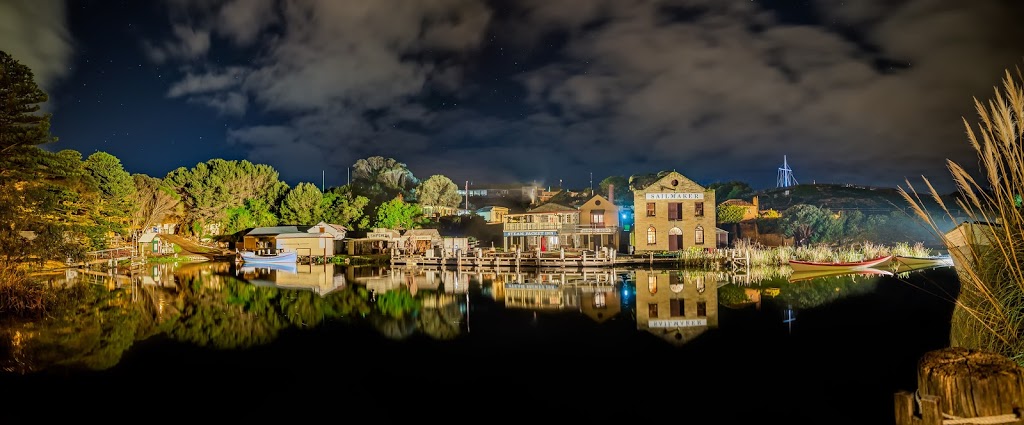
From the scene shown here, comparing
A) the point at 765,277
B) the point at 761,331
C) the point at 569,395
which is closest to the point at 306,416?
the point at 569,395

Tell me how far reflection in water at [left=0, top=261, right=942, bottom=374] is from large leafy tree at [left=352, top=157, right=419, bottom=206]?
196 feet

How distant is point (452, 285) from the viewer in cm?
2891

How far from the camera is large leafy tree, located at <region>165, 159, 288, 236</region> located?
6450 cm

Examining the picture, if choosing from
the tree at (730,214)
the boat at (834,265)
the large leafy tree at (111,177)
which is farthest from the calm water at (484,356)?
the tree at (730,214)

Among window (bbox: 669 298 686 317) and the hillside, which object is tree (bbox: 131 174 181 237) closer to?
window (bbox: 669 298 686 317)

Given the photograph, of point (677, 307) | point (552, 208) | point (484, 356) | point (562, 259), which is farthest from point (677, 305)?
point (552, 208)

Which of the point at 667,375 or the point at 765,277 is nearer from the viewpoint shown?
the point at 667,375

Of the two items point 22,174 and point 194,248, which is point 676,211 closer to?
point 22,174

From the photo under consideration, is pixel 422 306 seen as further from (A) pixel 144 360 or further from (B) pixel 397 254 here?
(B) pixel 397 254

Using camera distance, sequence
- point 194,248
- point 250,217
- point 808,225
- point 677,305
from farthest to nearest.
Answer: point 250,217 < point 194,248 < point 808,225 < point 677,305

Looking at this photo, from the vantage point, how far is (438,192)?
8238 cm

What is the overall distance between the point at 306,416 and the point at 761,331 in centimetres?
1130

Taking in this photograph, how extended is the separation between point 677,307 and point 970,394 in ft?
51.4

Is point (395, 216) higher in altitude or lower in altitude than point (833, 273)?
higher
